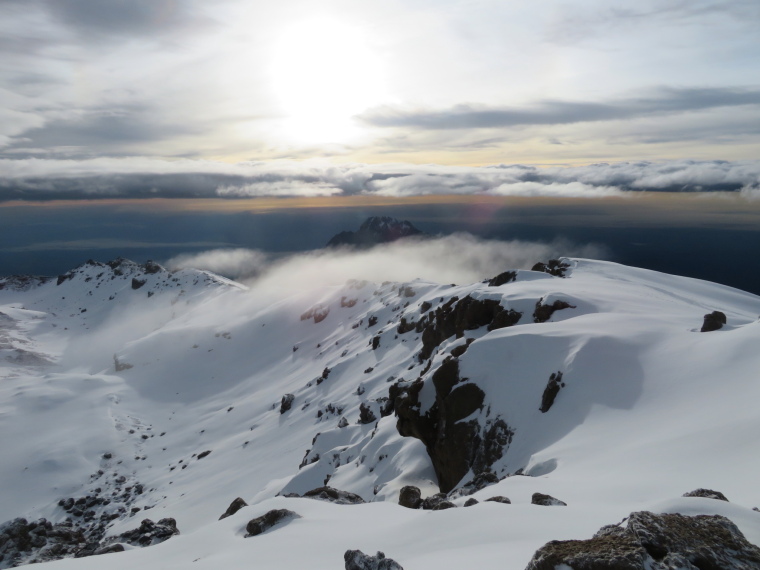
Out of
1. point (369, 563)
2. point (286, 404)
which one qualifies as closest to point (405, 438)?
point (369, 563)

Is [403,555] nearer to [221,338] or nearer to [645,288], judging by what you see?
[645,288]

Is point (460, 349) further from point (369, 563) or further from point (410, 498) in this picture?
point (369, 563)

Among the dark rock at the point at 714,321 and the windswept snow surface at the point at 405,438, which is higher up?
the dark rock at the point at 714,321

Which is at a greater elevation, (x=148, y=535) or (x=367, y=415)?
(x=148, y=535)

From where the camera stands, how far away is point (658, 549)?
25.2 ft

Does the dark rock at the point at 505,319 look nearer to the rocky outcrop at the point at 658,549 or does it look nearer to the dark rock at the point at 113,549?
the dark rock at the point at 113,549

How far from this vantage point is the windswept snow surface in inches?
553

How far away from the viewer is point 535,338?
3228cm

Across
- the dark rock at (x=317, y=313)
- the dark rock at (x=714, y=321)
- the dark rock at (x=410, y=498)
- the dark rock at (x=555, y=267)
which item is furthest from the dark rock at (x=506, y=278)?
the dark rock at (x=317, y=313)

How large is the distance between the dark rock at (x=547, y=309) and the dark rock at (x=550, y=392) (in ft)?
35.3

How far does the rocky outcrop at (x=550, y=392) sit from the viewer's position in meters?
28.4

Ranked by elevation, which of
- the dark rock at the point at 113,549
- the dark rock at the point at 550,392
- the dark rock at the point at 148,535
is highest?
the dark rock at the point at 550,392

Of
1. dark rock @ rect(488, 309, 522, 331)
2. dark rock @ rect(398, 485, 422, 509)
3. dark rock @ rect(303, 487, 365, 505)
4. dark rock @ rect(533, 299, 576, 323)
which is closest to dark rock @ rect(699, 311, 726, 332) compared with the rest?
dark rock @ rect(533, 299, 576, 323)

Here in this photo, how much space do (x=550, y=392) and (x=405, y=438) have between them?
45.9 ft
